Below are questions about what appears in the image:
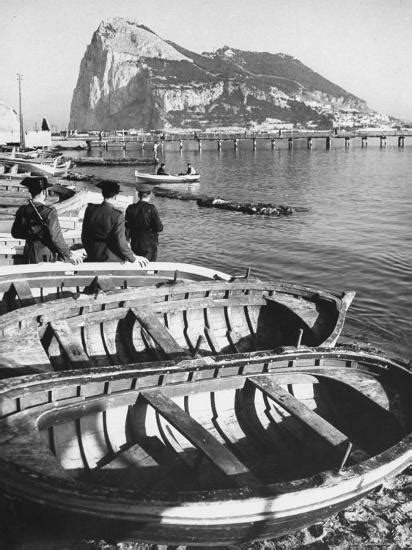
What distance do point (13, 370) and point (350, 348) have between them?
4.23m

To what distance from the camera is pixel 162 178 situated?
46.3m

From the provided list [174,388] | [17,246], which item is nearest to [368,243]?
[17,246]

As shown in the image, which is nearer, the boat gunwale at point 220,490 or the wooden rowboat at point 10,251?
the boat gunwale at point 220,490

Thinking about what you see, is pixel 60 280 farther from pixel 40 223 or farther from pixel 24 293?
pixel 40 223

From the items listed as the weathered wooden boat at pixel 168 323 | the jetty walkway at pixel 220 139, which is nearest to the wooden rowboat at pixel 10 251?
the weathered wooden boat at pixel 168 323

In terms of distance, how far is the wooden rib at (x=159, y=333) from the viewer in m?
6.84

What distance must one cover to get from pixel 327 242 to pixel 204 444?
2045 centimetres

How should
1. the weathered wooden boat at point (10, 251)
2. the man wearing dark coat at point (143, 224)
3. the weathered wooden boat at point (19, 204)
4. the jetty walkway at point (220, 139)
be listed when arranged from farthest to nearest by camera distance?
the jetty walkway at point (220, 139) < the weathered wooden boat at point (19, 204) < the weathered wooden boat at point (10, 251) < the man wearing dark coat at point (143, 224)

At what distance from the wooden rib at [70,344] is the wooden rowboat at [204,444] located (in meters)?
1.16

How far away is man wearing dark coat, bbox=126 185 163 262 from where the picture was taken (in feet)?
34.3

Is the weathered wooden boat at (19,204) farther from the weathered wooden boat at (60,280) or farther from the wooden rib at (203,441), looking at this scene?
the wooden rib at (203,441)

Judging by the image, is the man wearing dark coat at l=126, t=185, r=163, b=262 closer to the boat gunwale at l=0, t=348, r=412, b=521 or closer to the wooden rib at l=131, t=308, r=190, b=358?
the wooden rib at l=131, t=308, r=190, b=358

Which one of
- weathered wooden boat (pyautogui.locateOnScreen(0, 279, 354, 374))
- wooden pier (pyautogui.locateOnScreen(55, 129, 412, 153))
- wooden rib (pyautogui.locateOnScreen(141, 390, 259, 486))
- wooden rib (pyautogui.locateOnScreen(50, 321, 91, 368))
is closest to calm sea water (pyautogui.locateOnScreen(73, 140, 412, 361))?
weathered wooden boat (pyautogui.locateOnScreen(0, 279, 354, 374))

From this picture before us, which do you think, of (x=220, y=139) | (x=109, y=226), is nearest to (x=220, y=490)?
(x=109, y=226)
